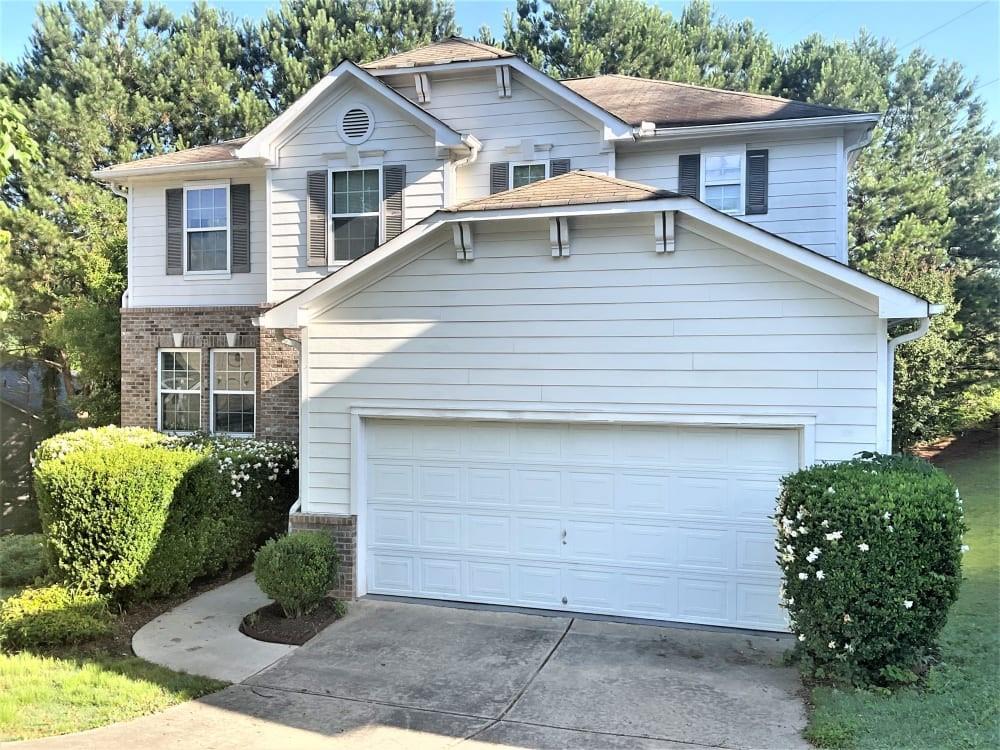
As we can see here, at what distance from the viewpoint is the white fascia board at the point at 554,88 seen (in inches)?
452

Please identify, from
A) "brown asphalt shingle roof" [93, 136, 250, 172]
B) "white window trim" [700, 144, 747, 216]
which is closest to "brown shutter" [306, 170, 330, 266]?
"brown asphalt shingle roof" [93, 136, 250, 172]

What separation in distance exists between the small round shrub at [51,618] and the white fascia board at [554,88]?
931 cm

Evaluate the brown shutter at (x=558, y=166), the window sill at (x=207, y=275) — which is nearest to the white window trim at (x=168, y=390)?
the window sill at (x=207, y=275)

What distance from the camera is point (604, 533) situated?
7.98m

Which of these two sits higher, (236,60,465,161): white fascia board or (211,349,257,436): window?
(236,60,465,161): white fascia board

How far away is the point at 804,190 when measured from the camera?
1159cm

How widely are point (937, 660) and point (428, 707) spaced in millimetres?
4139

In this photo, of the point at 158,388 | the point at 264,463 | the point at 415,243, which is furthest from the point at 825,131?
the point at 158,388

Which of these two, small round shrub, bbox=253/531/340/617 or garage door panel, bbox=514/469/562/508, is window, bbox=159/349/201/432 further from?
garage door panel, bbox=514/469/562/508

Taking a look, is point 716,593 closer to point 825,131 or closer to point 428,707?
point 428,707

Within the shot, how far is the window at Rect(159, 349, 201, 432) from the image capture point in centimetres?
1410

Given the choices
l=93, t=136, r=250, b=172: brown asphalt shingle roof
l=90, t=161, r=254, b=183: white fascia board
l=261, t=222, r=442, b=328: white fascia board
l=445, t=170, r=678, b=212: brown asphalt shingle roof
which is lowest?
l=261, t=222, r=442, b=328: white fascia board

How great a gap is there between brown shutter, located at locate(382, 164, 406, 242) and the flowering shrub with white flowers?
8.16 m

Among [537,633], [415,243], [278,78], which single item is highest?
[278,78]
